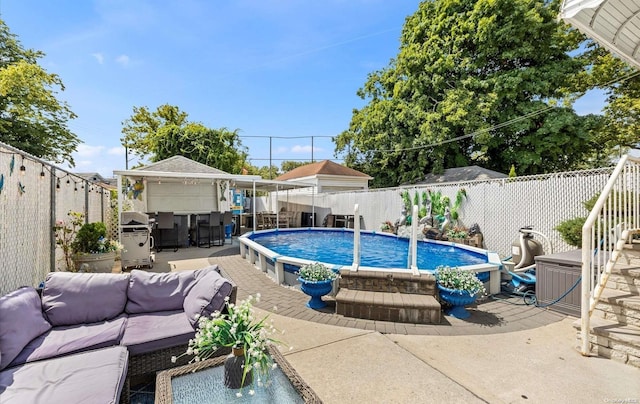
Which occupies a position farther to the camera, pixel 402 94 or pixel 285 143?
pixel 285 143

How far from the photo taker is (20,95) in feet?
39.0

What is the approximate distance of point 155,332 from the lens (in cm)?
261

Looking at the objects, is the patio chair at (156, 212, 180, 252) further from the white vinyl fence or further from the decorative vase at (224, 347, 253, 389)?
the white vinyl fence

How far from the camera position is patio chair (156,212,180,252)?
9383 mm

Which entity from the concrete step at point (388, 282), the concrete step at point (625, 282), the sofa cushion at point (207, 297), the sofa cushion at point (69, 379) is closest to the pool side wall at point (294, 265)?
the concrete step at point (388, 282)

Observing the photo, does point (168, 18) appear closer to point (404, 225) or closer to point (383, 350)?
point (383, 350)

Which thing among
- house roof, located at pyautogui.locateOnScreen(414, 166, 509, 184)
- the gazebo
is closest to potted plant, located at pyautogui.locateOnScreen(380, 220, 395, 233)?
house roof, located at pyautogui.locateOnScreen(414, 166, 509, 184)

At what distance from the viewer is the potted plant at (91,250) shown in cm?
553

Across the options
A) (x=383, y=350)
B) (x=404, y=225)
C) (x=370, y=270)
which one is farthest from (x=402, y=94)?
(x=383, y=350)

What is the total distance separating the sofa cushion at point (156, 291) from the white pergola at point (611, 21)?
6556 mm

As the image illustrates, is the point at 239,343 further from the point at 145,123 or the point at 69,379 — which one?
the point at 145,123

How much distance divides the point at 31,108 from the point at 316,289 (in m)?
16.8

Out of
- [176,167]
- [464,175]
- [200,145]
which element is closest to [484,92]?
[464,175]

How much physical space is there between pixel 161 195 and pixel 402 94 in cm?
1497
